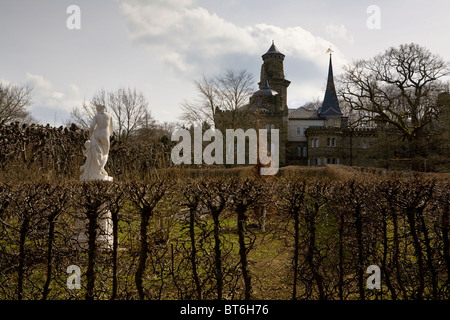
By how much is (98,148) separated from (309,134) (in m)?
45.7

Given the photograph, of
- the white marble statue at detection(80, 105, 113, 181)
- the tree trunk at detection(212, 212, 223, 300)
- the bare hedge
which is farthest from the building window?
the tree trunk at detection(212, 212, 223, 300)

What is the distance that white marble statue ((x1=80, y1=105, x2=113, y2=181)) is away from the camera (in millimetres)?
7797

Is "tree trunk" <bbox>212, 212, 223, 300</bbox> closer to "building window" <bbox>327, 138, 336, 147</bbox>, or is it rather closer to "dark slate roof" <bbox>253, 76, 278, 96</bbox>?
"dark slate roof" <bbox>253, 76, 278, 96</bbox>

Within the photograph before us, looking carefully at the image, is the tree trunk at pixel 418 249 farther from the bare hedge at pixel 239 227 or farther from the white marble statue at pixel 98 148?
the white marble statue at pixel 98 148

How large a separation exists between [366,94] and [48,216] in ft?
113

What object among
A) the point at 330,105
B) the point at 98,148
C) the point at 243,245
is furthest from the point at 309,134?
the point at 243,245

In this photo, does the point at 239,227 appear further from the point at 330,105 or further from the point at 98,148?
the point at 330,105

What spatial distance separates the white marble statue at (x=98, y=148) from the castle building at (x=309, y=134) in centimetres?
3824

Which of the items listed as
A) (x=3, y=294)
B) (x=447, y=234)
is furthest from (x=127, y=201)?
(x=447, y=234)

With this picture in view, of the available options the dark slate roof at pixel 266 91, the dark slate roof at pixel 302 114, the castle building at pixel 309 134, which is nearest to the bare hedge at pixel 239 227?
the castle building at pixel 309 134

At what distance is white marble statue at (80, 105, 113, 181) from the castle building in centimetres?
3824
